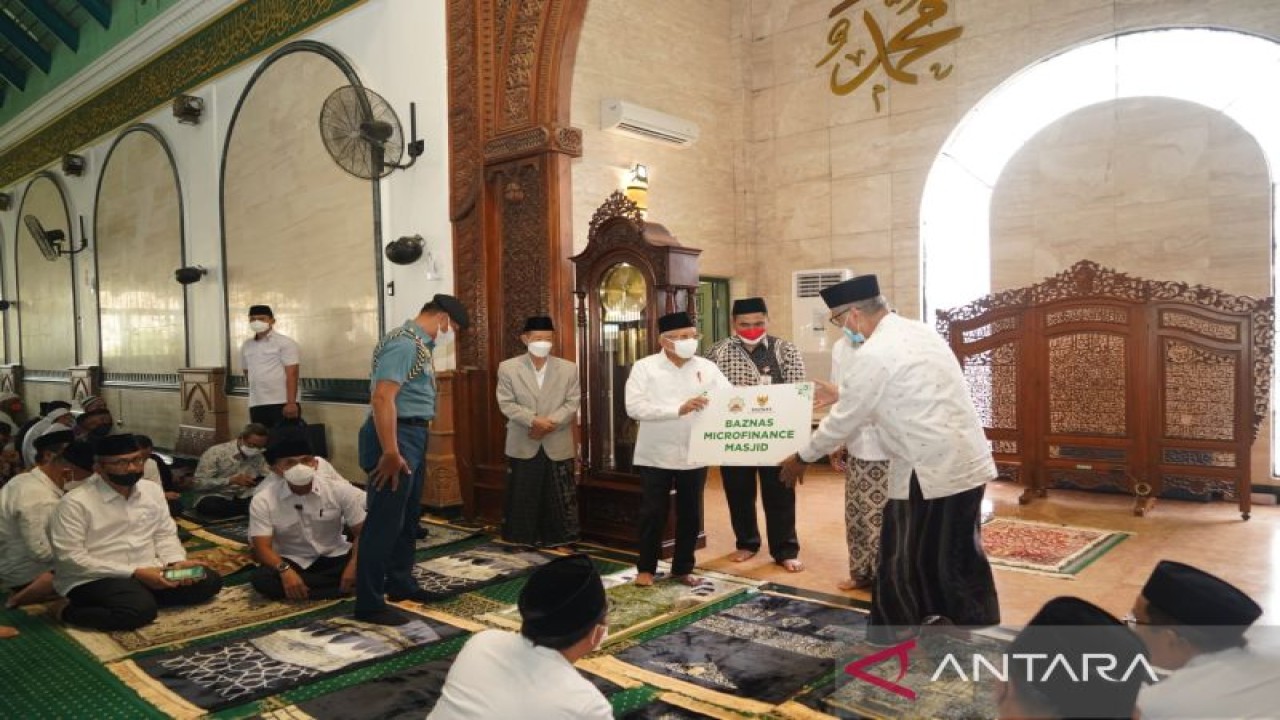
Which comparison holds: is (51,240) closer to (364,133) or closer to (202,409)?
A: (202,409)

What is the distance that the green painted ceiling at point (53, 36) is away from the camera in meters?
9.95

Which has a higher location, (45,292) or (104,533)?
(45,292)

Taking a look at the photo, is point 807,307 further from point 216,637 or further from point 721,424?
point 216,637

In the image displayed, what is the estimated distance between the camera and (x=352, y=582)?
13.4 ft

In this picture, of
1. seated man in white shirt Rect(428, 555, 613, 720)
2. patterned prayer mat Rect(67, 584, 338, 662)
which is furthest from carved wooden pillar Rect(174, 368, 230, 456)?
seated man in white shirt Rect(428, 555, 613, 720)

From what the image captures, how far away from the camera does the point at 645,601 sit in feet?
12.8

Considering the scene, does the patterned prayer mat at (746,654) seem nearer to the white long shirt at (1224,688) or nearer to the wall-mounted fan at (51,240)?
the white long shirt at (1224,688)

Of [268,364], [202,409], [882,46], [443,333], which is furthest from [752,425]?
[202,409]

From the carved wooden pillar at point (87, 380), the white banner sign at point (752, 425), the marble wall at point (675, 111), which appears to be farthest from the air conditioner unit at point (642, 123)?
the carved wooden pillar at point (87, 380)

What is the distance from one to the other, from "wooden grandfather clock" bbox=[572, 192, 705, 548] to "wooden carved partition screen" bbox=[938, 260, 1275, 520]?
281 cm

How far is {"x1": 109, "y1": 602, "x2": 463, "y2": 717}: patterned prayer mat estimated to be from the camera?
297cm

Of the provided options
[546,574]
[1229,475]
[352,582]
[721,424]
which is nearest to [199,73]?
[352,582]

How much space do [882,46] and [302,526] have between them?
6.18 metres

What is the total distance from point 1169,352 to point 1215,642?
4878mm
